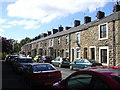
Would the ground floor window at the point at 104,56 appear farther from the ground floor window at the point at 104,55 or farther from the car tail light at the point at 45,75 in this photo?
the car tail light at the point at 45,75

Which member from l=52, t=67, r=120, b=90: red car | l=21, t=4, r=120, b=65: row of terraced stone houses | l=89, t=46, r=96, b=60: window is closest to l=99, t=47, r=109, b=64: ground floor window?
l=21, t=4, r=120, b=65: row of terraced stone houses

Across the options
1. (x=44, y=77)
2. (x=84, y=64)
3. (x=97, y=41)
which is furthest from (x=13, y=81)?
(x=97, y=41)

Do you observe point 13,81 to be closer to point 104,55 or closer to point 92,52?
point 104,55

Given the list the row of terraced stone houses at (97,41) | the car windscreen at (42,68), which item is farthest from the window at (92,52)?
the car windscreen at (42,68)

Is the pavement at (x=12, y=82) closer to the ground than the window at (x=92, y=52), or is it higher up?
closer to the ground

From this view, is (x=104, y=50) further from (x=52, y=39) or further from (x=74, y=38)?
(x=52, y=39)

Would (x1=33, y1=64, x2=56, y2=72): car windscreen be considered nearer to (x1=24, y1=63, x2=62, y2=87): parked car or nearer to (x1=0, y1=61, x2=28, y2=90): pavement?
(x1=24, y1=63, x2=62, y2=87): parked car

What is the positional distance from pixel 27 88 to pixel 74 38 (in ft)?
62.8

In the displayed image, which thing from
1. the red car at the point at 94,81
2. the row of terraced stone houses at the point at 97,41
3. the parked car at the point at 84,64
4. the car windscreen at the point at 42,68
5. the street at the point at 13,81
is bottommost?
the street at the point at 13,81

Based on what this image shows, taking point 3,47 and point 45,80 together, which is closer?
point 45,80

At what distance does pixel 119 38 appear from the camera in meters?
17.0

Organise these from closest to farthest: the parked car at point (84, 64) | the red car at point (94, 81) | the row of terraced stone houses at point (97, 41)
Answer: the red car at point (94, 81) → the parked car at point (84, 64) → the row of terraced stone houses at point (97, 41)

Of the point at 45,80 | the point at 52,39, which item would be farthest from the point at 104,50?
the point at 52,39

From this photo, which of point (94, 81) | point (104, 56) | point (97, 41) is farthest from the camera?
point (97, 41)
